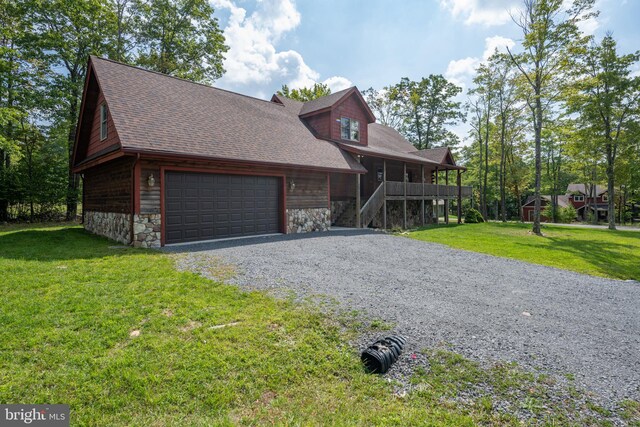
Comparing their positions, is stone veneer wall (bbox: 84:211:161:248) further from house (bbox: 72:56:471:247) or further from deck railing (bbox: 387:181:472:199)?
deck railing (bbox: 387:181:472:199)

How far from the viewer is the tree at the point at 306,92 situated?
109 ft

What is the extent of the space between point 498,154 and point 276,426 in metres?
37.3

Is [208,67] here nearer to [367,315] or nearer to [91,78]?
[91,78]

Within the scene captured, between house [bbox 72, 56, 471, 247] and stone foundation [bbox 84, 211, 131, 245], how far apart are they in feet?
0.12

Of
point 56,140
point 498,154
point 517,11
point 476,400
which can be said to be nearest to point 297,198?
point 476,400

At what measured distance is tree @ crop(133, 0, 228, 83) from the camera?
22625 mm

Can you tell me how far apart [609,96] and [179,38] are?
99.0 feet

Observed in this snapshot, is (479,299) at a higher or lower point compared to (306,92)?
lower

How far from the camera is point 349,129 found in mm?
18016

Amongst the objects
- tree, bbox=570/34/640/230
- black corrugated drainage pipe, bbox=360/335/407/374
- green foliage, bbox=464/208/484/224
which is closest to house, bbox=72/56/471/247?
black corrugated drainage pipe, bbox=360/335/407/374

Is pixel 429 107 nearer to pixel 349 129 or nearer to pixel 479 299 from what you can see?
pixel 349 129

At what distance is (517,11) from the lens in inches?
672

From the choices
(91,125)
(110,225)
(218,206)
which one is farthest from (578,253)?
(91,125)

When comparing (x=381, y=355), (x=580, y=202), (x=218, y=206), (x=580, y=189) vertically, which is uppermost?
(x=580, y=189)
